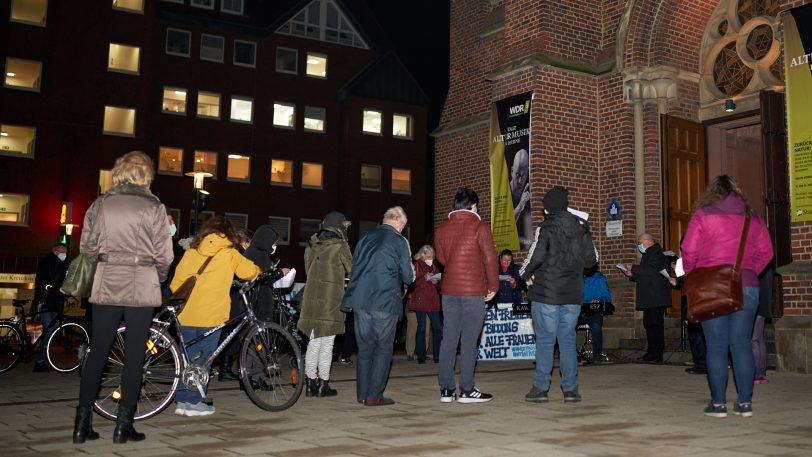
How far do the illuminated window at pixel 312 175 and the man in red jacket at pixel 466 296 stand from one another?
34.9 metres

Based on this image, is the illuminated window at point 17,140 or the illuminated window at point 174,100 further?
the illuminated window at point 174,100

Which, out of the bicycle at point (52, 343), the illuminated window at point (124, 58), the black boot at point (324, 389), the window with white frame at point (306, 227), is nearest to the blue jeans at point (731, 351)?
the black boot at point (324, 389)

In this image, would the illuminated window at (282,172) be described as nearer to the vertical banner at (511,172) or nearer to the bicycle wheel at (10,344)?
the vertical banner at (511,172)

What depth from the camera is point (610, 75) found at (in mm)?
16078

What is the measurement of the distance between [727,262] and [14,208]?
33.8 m

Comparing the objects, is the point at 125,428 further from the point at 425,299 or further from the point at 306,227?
the point at 306,227

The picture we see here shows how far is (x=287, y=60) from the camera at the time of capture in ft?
140

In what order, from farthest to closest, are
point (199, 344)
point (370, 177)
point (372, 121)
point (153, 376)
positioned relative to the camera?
1. point (372, 121)
2. point (370, 177)
3. point (199, 344)
4. point (153, 376)

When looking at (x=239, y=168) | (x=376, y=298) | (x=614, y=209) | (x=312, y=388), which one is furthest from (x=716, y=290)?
(x=239, y=168)

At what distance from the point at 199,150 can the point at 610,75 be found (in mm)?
27694

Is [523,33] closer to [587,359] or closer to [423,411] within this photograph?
[587,359]

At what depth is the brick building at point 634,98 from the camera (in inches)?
601

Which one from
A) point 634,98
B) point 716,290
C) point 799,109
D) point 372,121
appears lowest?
point 716,290

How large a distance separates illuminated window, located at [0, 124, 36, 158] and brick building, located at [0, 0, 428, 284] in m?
0.08
